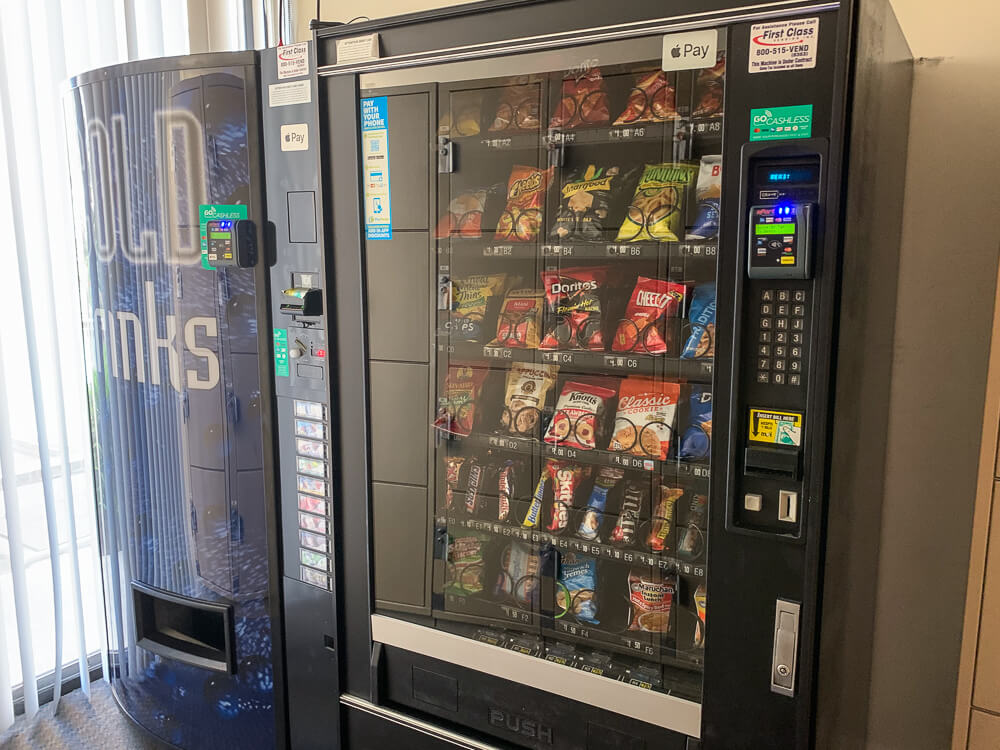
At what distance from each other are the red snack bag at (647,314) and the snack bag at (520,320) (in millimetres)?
184

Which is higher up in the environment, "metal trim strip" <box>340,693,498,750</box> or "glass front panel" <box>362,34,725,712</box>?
"glass front panel" <box>362,34,725,712</box>

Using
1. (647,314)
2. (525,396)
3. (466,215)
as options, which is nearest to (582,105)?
(466,215)

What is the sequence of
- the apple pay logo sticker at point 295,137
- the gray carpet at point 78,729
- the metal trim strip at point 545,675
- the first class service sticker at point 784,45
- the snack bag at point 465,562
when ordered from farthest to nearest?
the gray carpet at point 78,729, the snack bag at point 465,562, the apple pay logo sticker at point 295,137, the metal trim strip at point 545,675, the first class service sticker at point 784,45

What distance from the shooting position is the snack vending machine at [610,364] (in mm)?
1236

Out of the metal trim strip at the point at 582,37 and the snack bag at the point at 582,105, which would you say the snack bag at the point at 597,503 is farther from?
the metal trim strip at the point at 582,37

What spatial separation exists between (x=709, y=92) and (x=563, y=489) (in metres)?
0.87

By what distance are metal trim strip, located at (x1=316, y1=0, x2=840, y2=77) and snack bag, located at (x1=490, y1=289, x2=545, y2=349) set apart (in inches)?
20.3

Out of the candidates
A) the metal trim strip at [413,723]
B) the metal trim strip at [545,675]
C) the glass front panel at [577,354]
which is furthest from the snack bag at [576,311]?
the metal trim strip at [413,723]

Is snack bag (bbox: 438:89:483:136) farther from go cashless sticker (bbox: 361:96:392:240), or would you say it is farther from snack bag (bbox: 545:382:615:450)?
snack bag (bbox: 545:382:615:450)

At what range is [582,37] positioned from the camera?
4.47ft

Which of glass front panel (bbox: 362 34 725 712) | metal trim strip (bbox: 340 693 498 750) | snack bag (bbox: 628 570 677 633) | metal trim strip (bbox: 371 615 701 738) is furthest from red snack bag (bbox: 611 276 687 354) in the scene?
metal trim strip (bbox: 340 693 498 750)

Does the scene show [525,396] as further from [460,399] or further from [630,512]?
[630,512]

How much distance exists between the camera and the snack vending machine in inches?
48.7

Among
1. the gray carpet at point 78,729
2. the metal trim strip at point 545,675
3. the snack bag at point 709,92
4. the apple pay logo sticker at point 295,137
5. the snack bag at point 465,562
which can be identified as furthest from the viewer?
the gray carpet at point 78,729
